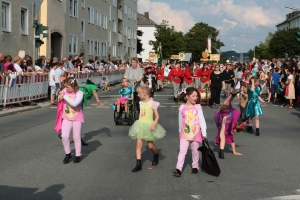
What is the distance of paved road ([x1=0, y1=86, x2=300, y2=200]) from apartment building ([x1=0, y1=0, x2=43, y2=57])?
15906 mm

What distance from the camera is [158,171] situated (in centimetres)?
822

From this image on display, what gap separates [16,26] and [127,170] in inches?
913

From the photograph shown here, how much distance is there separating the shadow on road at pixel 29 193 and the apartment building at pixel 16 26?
2185 centimetres

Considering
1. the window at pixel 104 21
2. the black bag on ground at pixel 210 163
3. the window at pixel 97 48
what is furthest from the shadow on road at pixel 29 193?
the window at pixel 104 21

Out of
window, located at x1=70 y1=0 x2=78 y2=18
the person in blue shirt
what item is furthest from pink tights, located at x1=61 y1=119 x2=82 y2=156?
window, located at x1=70 y1=0 x2=78 y2=18

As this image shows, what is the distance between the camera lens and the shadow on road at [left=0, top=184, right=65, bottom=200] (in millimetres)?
6461

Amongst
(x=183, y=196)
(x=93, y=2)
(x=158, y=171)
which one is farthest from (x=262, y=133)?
(x=93, y=2)

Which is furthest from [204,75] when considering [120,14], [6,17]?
[120,14]

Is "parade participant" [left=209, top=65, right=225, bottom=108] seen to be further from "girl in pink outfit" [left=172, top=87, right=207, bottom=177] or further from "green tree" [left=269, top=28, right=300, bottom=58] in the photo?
"green tree" [left=269, top=28, right=300, bottom=58]

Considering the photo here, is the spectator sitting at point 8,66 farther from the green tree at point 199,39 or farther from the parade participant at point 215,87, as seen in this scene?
the green tree at point 199,39

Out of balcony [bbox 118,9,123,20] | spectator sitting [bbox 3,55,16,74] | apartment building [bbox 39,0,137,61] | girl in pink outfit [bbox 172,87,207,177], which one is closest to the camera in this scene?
girl in pink outfit [bbox 172,87,207,177]

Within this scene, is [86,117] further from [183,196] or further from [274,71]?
[274,71]

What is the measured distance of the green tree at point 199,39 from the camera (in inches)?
5719

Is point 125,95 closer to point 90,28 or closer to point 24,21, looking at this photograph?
point 24,21
